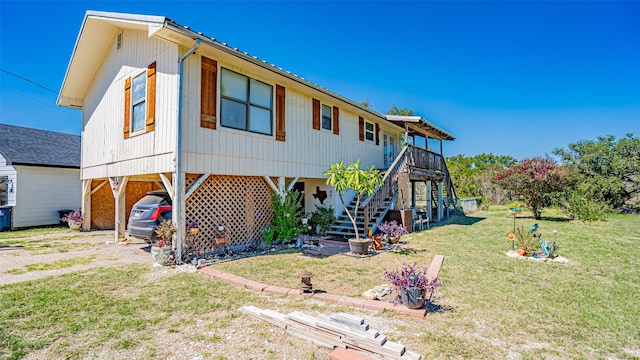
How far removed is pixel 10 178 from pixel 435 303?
18130 millimetres

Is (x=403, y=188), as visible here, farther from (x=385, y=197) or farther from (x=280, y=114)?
(x=280, y=114)

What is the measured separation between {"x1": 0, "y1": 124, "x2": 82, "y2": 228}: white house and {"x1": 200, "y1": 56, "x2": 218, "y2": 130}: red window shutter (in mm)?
11709

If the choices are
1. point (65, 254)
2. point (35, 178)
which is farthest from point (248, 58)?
point (35, 178)

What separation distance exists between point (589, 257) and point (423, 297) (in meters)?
5.98

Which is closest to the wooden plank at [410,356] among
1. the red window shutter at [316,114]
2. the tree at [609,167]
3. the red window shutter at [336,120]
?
the red window shutter at [316,114]

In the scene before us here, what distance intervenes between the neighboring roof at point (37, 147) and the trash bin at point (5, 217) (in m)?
2.01

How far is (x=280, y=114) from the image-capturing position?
959 cm

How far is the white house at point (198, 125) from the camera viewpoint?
7.27 metres

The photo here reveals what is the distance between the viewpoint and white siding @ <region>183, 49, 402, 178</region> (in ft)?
24.1

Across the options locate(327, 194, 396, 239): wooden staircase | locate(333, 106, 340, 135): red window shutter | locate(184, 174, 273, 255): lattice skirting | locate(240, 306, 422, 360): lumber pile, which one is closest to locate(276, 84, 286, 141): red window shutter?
locate(184, 174, 273, 255): lattice skirting

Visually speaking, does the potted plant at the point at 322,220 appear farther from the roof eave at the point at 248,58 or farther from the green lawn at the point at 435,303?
the roof eave at the point at 248,58

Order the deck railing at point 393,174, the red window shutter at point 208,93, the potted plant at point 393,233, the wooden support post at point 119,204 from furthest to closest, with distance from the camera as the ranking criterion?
1. the deck railing at point 393,174
2. the wooden support post at point 119,204
3. the potted plant at point 393,233
4. the red window shutter at point 208,93

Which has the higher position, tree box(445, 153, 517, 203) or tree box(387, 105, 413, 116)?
tree box(387, 105, 413, 116)

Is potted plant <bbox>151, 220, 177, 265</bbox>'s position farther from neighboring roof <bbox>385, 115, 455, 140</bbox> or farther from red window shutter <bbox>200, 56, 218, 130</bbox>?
neighboring roof <bbox>385, 115, 455, 140</bbox>
